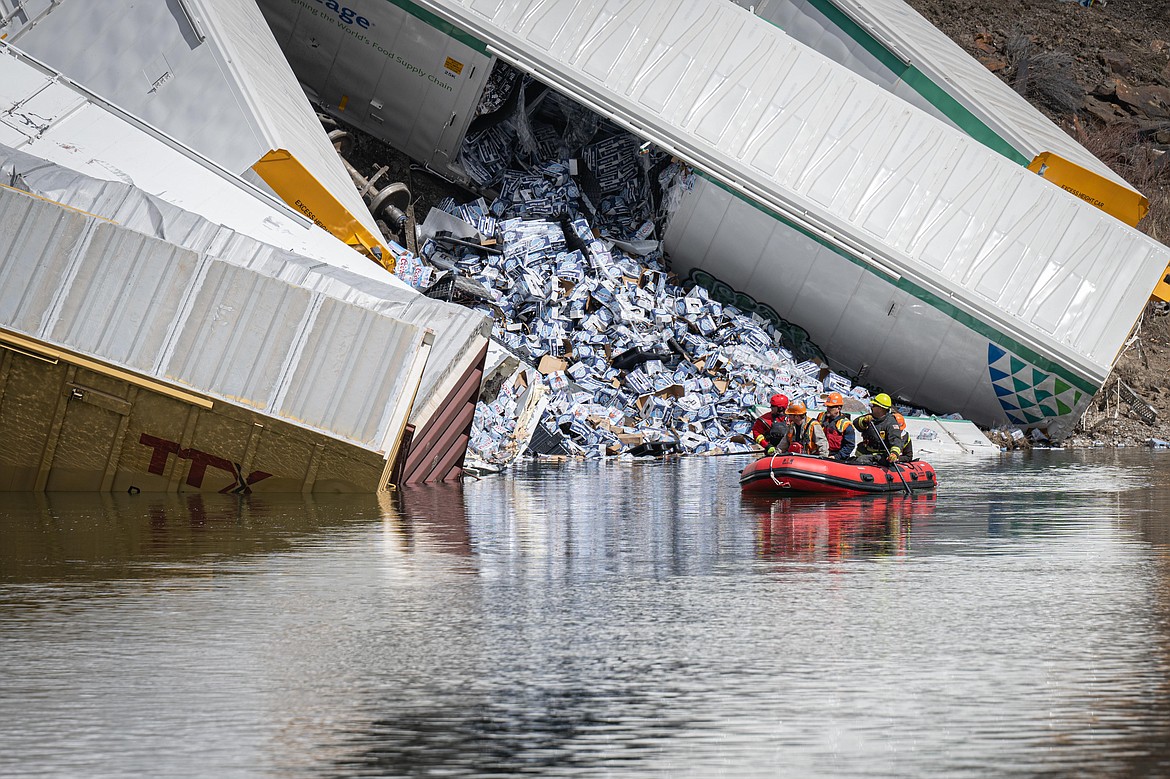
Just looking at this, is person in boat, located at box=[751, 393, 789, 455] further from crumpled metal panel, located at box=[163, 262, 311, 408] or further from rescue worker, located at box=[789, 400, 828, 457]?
crumpled metal panel, located at box=[163, 262, 311, 408]

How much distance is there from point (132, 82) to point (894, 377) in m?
13.7

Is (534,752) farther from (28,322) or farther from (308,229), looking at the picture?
(308,229)

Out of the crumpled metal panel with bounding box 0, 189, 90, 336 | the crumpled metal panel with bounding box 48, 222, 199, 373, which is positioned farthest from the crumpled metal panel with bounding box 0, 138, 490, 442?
the crumpled metal panel with bounding box 0, 189, 90, 336

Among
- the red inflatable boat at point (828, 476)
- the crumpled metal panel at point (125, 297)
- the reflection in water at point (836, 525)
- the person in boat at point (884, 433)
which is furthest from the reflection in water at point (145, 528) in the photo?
the person in boat at point (884, 433)

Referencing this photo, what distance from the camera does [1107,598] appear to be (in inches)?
344

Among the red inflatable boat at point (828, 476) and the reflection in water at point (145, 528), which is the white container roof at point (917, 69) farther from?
the reflection in water at point (145, 528)

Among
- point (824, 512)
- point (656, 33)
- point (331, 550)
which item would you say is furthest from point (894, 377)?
point (331, 550)

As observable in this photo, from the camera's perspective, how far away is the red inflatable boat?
15844 mm

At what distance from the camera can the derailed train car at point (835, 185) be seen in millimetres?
21219

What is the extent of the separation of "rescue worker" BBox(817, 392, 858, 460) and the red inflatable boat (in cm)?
56

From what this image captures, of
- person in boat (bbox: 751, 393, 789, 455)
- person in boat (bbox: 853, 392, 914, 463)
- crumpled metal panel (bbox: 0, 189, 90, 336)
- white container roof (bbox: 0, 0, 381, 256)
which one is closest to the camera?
crumpled metal panel (bbox: 0, 189, 90, 336)

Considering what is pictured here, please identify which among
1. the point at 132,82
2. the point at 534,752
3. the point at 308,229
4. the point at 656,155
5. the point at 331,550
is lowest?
the point at 534,752

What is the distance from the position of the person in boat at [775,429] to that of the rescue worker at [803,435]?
0.09 m

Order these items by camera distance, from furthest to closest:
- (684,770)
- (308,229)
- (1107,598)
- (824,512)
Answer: (308,229) → (824,512) → (1107,598) → (684,770)
